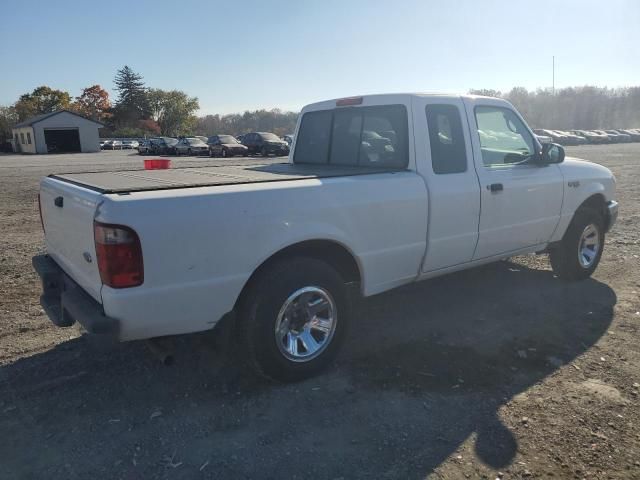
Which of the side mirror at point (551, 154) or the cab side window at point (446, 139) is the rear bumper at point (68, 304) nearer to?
the cab side window at point (446, 139)

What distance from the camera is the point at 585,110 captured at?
103 metres

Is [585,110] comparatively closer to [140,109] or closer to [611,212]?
[140,109]

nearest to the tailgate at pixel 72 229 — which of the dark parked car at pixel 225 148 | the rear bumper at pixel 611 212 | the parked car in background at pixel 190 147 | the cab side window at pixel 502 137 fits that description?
the cab side window at pixel 502 137

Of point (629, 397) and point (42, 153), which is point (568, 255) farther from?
point (42, 153)

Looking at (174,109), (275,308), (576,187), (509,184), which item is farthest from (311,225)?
(174,109)

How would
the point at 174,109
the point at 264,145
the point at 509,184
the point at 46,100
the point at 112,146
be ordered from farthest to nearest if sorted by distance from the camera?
the point at 174,109, the point at 46,100, the point at 112,146, the point at 264,145, the point at 509,184

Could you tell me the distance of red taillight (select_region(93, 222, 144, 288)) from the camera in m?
2.84

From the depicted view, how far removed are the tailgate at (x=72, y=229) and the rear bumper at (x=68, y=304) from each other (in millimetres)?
53

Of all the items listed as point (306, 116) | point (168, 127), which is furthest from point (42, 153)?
point (306, 116)

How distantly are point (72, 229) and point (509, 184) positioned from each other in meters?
3.69

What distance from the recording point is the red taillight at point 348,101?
4863 millimetres

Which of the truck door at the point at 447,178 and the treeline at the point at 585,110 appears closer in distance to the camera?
the truck door at the point at 447,178

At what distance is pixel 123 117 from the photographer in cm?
9456

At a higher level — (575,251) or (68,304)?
(68,304)
